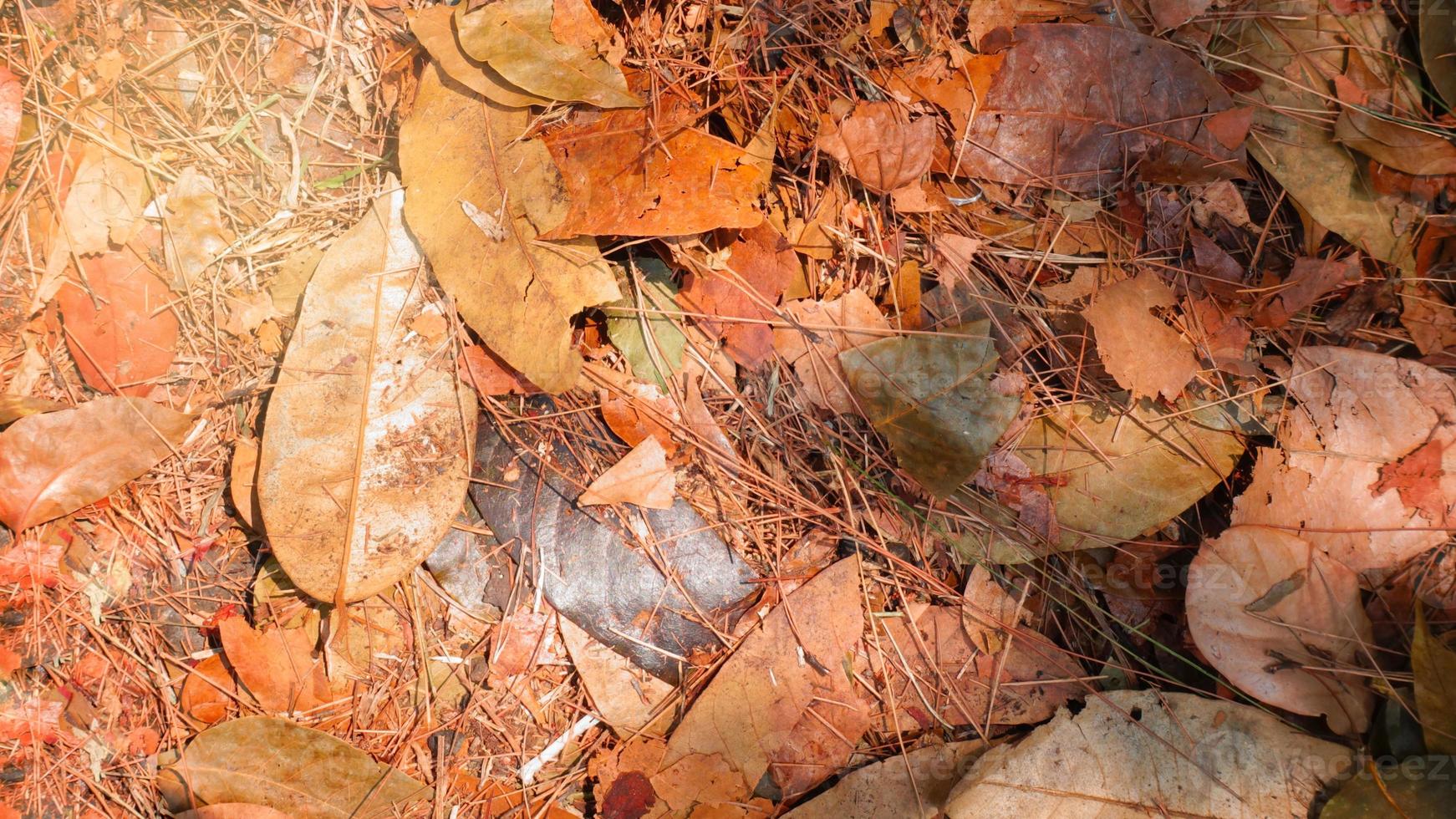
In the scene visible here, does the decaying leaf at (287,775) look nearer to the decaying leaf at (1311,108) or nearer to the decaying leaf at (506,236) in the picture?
the decaying leaf at (506,236)

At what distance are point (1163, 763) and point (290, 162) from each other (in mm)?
2388

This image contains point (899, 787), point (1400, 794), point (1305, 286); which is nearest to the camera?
point (1400, 794)

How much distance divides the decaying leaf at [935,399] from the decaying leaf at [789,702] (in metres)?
0.34

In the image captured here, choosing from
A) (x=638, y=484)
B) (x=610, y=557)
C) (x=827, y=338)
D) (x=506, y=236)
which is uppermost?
(x=506, y=236)

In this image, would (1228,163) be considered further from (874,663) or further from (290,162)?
(290,162)

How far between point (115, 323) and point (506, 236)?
0.96m

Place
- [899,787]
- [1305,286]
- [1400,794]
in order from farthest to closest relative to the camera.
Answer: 1. [1305,286]
2. [899,787]
3. [1400,794]

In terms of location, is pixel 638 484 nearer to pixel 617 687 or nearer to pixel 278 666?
pixel 617 687

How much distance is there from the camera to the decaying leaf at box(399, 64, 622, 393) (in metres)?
1.76

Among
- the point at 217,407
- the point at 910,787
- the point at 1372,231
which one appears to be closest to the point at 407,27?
the point at 217,407

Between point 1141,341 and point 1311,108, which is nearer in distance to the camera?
point 1141,341

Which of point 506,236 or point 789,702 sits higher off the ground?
point 506,236

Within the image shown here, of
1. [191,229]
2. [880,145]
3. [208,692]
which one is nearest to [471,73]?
[191,229]

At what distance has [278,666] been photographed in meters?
1.86
